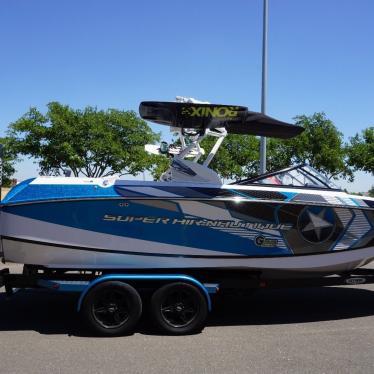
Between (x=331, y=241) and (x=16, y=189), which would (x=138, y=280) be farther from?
(x=331, y=241)

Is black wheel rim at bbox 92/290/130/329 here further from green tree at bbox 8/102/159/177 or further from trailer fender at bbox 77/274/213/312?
green tree at bbox 8/102/159/177

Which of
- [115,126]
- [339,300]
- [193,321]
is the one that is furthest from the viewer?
[115,126]

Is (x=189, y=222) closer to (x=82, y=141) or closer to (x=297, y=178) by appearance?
(x=297, y=178)

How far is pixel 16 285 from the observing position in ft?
18.4

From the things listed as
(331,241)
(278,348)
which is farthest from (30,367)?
(331,241)

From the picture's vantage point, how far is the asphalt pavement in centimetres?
443

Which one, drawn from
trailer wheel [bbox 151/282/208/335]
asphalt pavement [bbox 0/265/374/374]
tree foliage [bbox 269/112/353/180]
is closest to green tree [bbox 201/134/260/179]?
tree foliage [bbox 269/112/353/180]

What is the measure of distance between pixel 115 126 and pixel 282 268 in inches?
828

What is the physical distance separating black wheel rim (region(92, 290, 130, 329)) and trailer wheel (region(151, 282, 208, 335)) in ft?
1.13

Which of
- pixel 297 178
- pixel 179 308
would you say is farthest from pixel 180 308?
pixel 297 178

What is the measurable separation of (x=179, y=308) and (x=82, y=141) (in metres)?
20.3

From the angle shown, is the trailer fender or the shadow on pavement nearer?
the trailer fender

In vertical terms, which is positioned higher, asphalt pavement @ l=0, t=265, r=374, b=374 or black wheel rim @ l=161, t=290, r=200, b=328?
black wheel rim @ l=161, t=290, r=200, b=328

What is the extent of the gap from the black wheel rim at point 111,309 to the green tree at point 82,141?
62.7 feet
